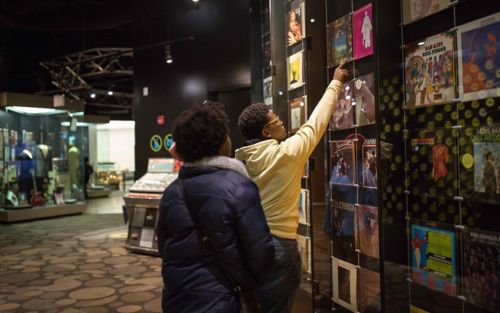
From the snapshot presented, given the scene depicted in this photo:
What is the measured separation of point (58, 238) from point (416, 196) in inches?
269

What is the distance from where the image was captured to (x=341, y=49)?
317 centimetres

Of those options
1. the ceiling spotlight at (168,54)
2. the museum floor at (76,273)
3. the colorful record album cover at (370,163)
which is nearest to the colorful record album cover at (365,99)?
the colorful record album cover at (370,163)

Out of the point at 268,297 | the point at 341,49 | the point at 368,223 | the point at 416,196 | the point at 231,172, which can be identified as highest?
the point at 341,49

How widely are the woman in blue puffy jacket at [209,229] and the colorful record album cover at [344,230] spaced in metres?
1.59

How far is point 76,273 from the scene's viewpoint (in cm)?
545

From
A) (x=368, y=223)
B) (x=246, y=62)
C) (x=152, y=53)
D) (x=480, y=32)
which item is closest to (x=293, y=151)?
(x=368, y=223)

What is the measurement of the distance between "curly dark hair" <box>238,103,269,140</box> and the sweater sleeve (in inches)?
5.8

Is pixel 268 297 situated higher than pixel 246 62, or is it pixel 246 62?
pixel 246 62

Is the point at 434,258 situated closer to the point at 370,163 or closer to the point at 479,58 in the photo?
the point at 370,163

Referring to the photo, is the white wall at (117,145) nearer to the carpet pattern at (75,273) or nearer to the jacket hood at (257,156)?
the carpet pattern at (75,273)

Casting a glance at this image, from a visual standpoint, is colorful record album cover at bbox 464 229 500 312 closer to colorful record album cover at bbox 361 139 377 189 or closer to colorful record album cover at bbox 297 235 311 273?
colorful record album cover at bbox 361 139 377 189

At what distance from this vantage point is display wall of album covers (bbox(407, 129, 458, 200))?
8.74ft

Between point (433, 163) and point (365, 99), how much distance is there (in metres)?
0.61

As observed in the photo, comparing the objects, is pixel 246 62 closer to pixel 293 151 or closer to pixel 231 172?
pixel 293 151
